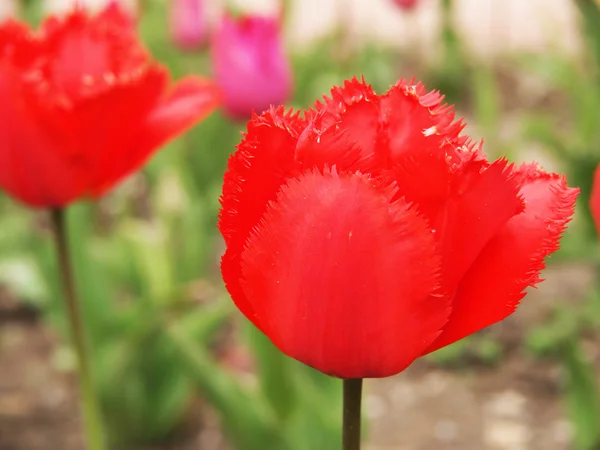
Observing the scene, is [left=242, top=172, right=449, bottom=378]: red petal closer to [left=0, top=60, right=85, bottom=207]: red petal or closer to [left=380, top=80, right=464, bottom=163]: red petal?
[left=380, top=80, right=464, bottom=163]: red petal

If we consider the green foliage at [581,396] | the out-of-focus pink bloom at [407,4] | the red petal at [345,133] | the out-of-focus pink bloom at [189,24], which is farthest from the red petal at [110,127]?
the out-of-focus pink bloom at [189,24]

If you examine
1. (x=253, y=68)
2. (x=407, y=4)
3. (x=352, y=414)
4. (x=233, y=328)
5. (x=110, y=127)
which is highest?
(x=407, y=4)

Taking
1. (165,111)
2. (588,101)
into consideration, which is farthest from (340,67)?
(165,111)

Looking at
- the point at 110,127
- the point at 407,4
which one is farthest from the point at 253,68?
the point at 110,127

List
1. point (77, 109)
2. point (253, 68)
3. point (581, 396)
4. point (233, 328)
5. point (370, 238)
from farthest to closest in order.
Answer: point (233, 328) < point (253, 68) < point (581, 396) < point (77, 109) < point (370, 238)

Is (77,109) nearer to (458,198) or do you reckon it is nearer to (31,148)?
(31,148)

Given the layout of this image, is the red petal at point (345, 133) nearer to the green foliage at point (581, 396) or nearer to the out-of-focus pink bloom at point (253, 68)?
the green foliage at point (581, 396)

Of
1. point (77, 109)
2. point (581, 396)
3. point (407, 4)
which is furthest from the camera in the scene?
point (407, 4)
